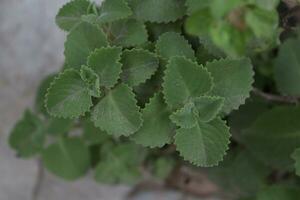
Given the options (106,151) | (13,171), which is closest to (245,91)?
(106,151)

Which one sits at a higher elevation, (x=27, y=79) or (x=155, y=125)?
(x=155, y=125)

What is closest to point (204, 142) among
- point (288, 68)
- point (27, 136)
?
point (288, 68)

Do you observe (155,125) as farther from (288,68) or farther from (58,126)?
(58,126)

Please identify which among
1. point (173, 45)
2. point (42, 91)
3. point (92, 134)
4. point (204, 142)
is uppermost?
point (173, 45)

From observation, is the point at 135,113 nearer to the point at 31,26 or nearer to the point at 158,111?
the point at 158,111

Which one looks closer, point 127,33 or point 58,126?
point 127,33

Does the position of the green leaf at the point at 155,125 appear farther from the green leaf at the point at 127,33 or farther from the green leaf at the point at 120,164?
the green leaf at the point at 120,164

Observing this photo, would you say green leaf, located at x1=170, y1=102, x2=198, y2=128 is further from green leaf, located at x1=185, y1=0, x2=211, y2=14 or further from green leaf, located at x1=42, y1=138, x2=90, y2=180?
green leaf, located at x1=42, y1=138, x2=90, y2=180
